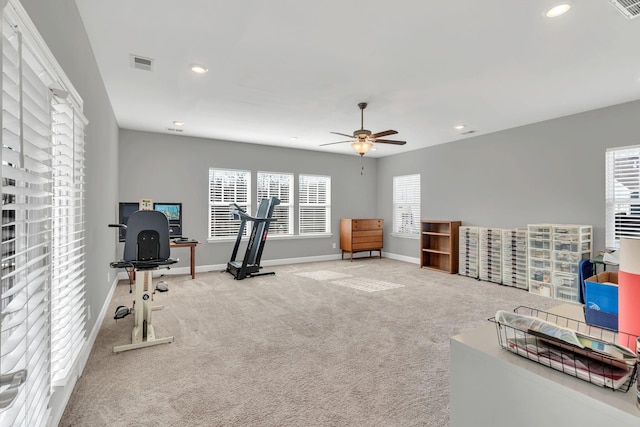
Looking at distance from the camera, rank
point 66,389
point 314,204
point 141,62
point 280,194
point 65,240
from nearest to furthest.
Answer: point 66,389 < point 65,240 < point 141,62 < point 280,194 < point 314,204

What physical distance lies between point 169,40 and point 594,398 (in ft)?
Answer: 11.1

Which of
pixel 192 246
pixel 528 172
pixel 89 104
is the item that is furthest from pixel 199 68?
pixel 528 172

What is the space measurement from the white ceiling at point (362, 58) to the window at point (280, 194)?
86.8 inches

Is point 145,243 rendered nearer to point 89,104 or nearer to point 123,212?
point 89,104

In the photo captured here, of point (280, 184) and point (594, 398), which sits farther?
point (280, 184)

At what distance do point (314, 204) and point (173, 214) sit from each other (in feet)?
10.5

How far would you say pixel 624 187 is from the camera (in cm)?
432

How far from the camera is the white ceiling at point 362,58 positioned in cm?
236

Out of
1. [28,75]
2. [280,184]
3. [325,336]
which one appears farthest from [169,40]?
[280,184]

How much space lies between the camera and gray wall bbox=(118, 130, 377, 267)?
5.82m

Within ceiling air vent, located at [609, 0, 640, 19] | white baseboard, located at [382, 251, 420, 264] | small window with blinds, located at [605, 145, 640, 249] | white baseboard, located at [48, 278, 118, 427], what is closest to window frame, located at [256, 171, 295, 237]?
white baseboard, located at [382, 251, 420, 264]

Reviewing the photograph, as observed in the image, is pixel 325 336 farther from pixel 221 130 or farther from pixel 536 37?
pixel 221 130

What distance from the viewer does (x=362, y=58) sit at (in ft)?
9.95

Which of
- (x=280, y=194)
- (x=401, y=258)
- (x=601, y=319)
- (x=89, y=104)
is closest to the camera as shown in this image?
(x=601, y=319)
